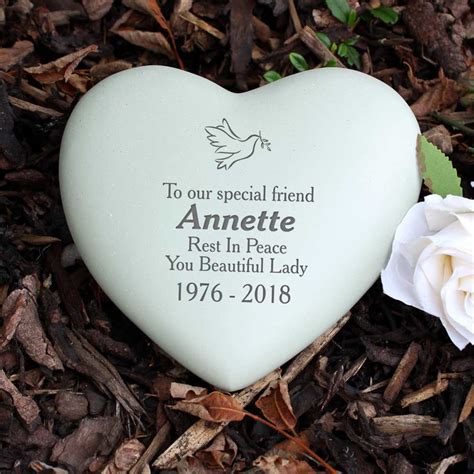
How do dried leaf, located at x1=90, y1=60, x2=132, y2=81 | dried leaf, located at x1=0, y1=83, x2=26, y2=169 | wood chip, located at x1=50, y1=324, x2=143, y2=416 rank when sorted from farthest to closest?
dried leaf, located at x1=90, y1=60, x2=132, y2=81, dried leaf, located at x1=0, y1=83, x2=26, y2=169, wood chip, located at x1=50, y1=324, x2=143, y2=416

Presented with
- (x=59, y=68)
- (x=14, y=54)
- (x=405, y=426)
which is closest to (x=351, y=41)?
(x=59, y=68)

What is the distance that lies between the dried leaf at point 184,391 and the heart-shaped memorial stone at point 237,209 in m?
0.05

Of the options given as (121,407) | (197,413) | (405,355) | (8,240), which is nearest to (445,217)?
(405,355)

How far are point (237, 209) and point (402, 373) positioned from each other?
0.50 m

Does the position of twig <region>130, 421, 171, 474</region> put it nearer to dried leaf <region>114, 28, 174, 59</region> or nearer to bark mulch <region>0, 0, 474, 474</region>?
bark mulch <region>0, 0, 474, 474</region>

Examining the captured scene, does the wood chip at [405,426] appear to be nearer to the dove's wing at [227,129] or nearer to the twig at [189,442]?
the twig at [189,442]

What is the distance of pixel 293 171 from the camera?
1773 millimetres

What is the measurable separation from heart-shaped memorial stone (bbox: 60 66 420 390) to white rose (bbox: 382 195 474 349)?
35 mm

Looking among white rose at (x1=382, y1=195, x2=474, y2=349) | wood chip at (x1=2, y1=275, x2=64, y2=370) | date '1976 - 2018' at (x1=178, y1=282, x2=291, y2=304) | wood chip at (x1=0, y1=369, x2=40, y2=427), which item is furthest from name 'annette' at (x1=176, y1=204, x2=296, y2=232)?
wood chip at (x1=0, y1=369, x2=40, y2=427)

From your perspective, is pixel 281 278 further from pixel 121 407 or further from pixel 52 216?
pixel 52 216

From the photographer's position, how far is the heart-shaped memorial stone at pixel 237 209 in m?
1.75

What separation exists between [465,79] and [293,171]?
0.55m

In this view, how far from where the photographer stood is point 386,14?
2070 millimetres

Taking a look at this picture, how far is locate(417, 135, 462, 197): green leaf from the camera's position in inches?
71.5
